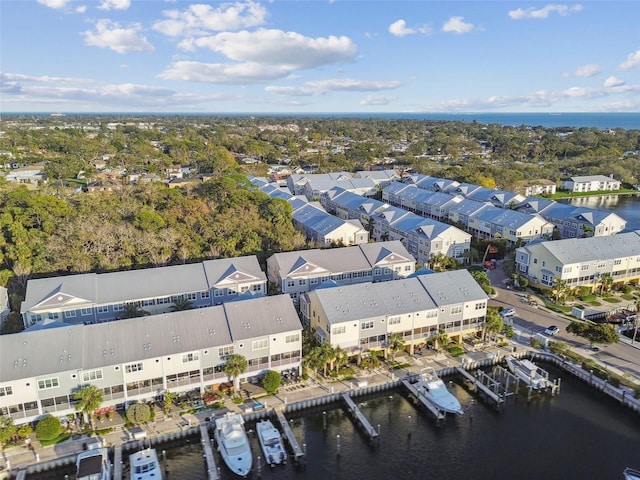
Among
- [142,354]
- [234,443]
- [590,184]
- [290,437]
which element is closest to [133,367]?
[142,354]

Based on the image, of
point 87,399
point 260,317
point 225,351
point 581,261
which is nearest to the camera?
point 87,399

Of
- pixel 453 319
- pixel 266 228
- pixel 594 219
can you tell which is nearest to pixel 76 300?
pixel 266 228

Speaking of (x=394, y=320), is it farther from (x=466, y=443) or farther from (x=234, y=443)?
(x=234, y=443)

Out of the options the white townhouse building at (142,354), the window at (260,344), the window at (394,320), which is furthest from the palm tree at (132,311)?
the window at (394,320)

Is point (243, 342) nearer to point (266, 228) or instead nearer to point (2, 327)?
point (2, 327)

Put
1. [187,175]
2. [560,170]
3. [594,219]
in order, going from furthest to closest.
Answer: [560,170], [187,175], [594,219]

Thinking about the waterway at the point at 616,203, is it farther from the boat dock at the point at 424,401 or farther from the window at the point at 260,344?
the window at the point at 260,344
